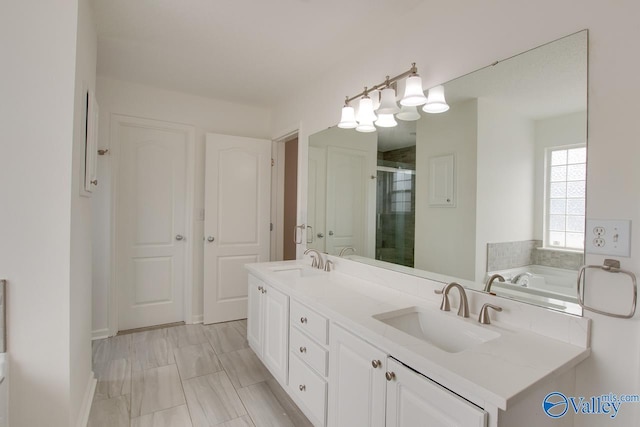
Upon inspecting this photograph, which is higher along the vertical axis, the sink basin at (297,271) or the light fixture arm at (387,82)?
the light fixture arm at (387,82)

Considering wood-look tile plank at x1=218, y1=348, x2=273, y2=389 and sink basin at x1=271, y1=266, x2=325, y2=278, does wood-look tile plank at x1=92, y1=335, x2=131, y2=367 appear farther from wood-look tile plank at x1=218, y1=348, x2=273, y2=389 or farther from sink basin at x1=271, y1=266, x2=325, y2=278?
sink basin at x1=271, y1=266, x2=325, y2=278

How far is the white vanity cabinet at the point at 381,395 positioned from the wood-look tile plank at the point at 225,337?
5.11 feet

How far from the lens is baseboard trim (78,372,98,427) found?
5.71 feet

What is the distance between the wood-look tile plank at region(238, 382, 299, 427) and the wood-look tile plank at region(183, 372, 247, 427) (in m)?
0.05

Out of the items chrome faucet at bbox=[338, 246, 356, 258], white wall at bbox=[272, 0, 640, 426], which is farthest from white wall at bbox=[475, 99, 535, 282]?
chrome faucet at bbox=[338, 246, 356, 258]

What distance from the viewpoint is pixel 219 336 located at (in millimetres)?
3035

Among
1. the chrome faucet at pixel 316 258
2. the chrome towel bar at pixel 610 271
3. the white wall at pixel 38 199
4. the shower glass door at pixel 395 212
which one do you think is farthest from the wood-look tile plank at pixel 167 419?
the chrome towel bar at pixel 610 271

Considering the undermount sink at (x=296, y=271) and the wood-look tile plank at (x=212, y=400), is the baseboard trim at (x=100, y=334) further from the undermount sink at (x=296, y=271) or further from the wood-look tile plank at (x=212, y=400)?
the undermount sink at (x=296, y=271)

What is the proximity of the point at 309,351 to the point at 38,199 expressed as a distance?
4.92 ft

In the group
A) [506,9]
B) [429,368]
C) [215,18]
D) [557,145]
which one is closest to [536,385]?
[429,368]

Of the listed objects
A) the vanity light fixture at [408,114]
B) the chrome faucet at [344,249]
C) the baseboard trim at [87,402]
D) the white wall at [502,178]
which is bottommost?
the baseboard trim at [87,402]

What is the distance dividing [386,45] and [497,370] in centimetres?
191

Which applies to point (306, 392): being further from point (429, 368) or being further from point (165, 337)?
point (165, 337)

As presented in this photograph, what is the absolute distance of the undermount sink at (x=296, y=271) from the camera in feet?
8.09
